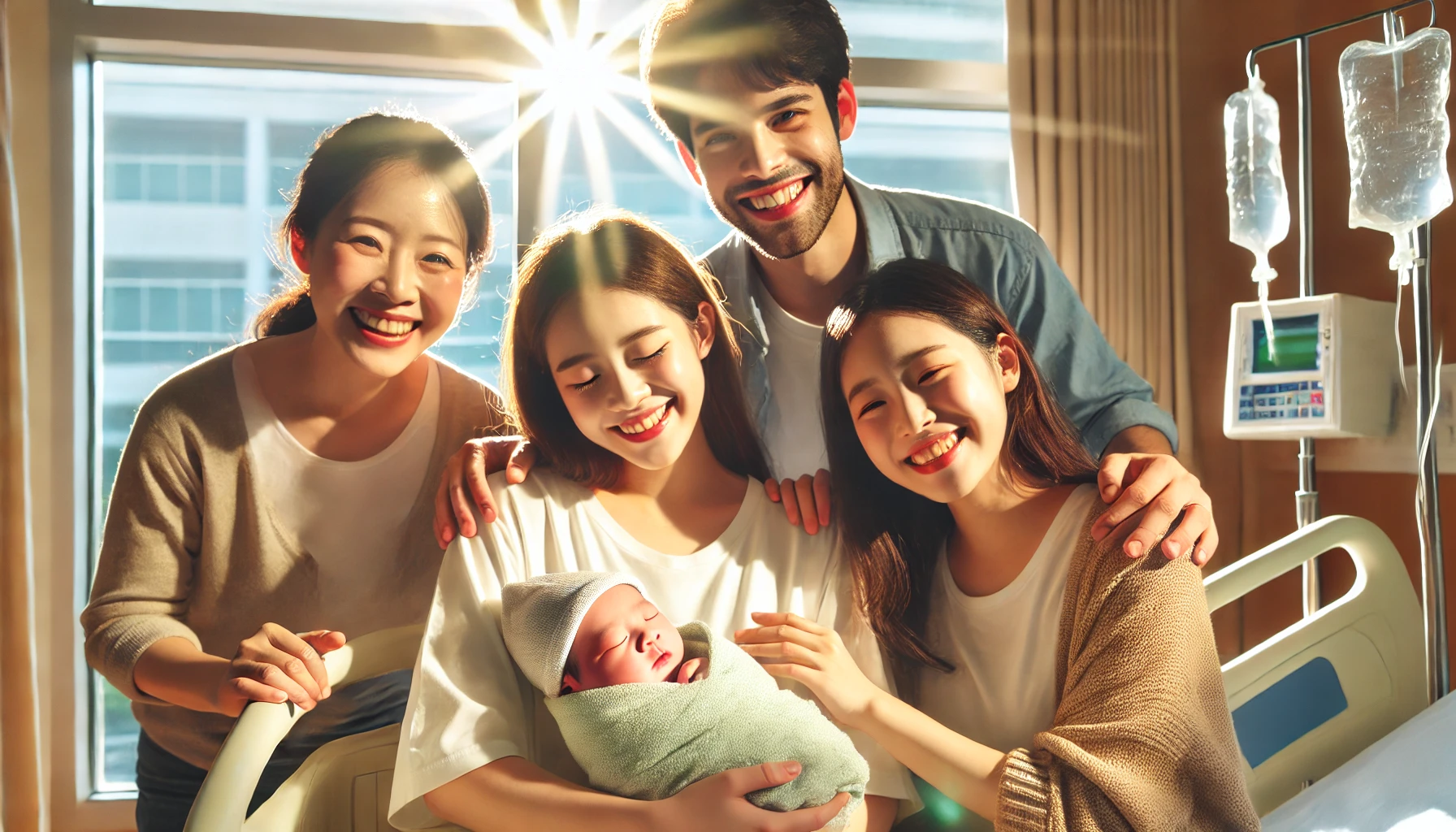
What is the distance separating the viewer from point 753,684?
113 cm

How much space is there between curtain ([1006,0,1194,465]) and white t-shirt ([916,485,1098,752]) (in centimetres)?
137

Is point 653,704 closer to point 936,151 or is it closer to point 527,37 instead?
point 527,37

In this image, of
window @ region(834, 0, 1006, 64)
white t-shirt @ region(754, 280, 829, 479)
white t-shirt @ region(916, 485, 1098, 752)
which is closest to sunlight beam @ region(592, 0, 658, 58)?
window @ region(834, 0, 1006, 64)

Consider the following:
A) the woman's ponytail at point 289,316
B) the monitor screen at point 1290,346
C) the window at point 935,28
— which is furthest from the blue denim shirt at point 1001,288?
the window at point 935,28

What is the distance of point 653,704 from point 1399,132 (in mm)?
1559

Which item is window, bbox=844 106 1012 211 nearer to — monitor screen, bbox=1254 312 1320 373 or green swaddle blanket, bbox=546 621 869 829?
monitor screen, bbox=1254 312 1320 373

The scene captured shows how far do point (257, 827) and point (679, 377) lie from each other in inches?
27.8

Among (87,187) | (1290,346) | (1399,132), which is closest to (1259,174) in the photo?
(1399,132)

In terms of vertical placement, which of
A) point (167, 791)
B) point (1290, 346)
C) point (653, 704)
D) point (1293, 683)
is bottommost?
point (167, 791)

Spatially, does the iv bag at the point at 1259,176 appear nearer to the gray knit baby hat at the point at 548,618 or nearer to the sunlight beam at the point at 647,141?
the sunlight beam at the point at 647,141

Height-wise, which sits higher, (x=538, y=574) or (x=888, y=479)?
(x=888, y=479)

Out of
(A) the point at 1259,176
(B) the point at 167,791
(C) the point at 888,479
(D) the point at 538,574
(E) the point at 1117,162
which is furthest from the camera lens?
(E) the point at 1117,162

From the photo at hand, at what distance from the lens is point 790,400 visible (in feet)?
5.61

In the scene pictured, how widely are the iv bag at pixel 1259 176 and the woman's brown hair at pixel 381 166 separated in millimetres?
1406
